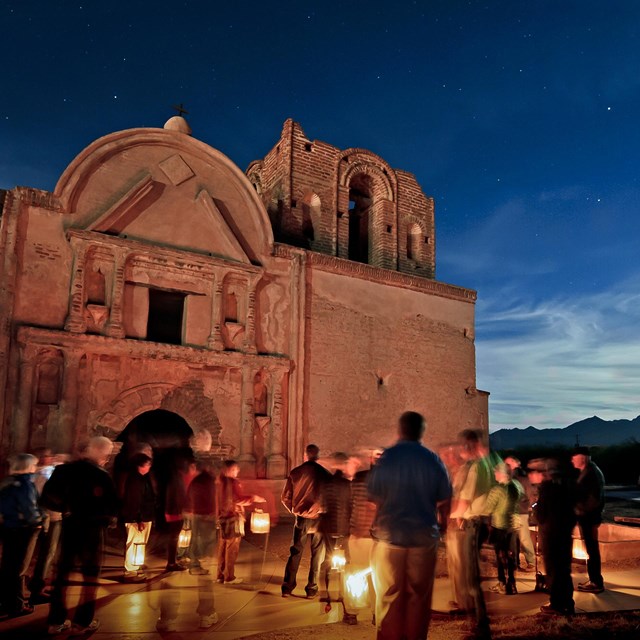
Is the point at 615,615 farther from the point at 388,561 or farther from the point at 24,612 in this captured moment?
the point at 24,612

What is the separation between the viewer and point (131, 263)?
448 inches

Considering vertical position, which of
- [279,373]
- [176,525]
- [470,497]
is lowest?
[176,525]

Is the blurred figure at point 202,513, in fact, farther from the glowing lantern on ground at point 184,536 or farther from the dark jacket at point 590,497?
the dark jacket at point 590,497

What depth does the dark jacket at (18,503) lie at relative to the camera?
5.31 meters

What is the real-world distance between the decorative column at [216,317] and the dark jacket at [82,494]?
7.03 m

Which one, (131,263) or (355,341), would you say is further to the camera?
(355,341)

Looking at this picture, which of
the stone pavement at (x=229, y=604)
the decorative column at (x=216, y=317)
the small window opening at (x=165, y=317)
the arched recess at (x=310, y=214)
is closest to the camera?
the stone pavement at (x=229, y=604)

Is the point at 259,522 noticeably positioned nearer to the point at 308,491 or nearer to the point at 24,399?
the point at 308,491

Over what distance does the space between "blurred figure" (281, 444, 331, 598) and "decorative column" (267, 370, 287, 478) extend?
5.85m

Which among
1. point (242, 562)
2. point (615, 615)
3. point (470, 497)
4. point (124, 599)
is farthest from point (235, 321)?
point (615, 615)

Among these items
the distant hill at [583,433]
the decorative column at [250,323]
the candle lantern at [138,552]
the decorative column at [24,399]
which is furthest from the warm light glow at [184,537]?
the distant hill at [583,433]

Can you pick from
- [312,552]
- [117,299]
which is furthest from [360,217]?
[312,552]

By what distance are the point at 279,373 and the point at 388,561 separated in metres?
8.91

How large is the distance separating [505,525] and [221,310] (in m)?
7.71
